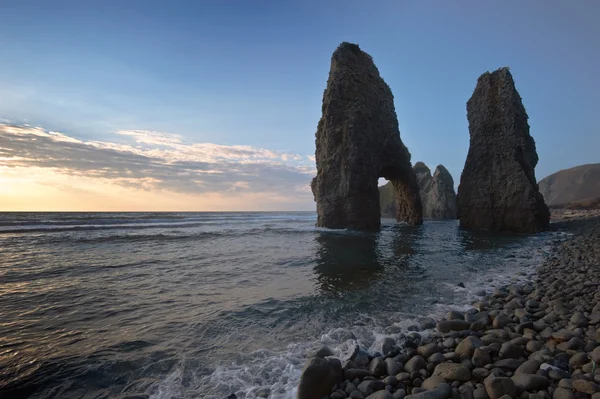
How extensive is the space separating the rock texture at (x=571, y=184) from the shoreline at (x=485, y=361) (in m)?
131

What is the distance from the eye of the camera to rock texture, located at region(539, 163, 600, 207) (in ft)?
339

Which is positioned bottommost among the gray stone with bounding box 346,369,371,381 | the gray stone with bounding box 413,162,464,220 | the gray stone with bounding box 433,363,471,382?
the gray stone with bounding box 346,369,371,381

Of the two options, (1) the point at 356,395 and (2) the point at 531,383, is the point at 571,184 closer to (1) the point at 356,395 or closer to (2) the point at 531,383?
(2) the point at 531,383

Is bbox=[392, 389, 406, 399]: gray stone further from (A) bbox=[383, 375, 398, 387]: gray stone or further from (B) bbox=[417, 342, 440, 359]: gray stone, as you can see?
(B) bbox=[417, 342, 440, 359]: gray stone

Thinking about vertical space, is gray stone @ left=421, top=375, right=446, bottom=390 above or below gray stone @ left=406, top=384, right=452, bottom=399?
below

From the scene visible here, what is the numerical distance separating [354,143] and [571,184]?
126m

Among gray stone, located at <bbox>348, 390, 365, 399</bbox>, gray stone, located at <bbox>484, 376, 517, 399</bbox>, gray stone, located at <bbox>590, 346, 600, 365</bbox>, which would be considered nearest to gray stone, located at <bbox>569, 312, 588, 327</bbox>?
gray stone, located at <bbox>590, 346, 600, 365</bbox>

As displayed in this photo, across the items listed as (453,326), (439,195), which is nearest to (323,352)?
(453,326)

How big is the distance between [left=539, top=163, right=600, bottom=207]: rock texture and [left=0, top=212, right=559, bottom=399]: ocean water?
128 m

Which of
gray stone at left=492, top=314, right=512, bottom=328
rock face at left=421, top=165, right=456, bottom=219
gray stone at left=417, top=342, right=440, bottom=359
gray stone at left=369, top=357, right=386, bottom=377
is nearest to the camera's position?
gray stone at left=369, top=357, right=386, bottom=377

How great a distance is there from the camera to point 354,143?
29.9 metres

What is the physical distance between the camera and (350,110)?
31.2 m

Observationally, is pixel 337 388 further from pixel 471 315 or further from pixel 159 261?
pixel 159 261

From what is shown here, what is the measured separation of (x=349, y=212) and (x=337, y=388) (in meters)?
26.2
